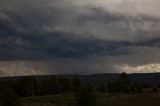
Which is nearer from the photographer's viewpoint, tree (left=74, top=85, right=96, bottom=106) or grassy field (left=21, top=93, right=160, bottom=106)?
tree (left=74, top=85, right=96, bottom=106)

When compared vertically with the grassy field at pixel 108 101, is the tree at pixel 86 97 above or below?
above

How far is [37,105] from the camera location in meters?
118

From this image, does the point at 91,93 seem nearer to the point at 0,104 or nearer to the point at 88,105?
the point at 88,105

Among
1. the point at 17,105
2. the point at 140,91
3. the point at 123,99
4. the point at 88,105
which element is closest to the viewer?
the point at 17,105

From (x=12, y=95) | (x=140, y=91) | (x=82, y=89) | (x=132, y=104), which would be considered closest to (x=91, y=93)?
(x=82, y=89)

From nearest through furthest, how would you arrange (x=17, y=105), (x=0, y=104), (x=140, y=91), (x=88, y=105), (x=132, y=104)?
(x=17, y=105) → (x=0, y=104) → (x=88, y=105) → (x=132, y=104) → (x=140, y=91)

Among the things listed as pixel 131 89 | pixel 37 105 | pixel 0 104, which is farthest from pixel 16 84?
pixel 0 104

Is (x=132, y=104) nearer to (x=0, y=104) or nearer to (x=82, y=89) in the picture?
(x=82, y=89)

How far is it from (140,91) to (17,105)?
114 metres

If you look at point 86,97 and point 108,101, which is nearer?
point 86,97

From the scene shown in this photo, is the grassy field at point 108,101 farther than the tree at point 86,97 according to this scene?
Yes

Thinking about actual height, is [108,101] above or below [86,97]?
below

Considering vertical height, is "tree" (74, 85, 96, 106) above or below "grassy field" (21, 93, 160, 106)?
above

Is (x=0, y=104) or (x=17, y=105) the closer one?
(x=17, y=105)
